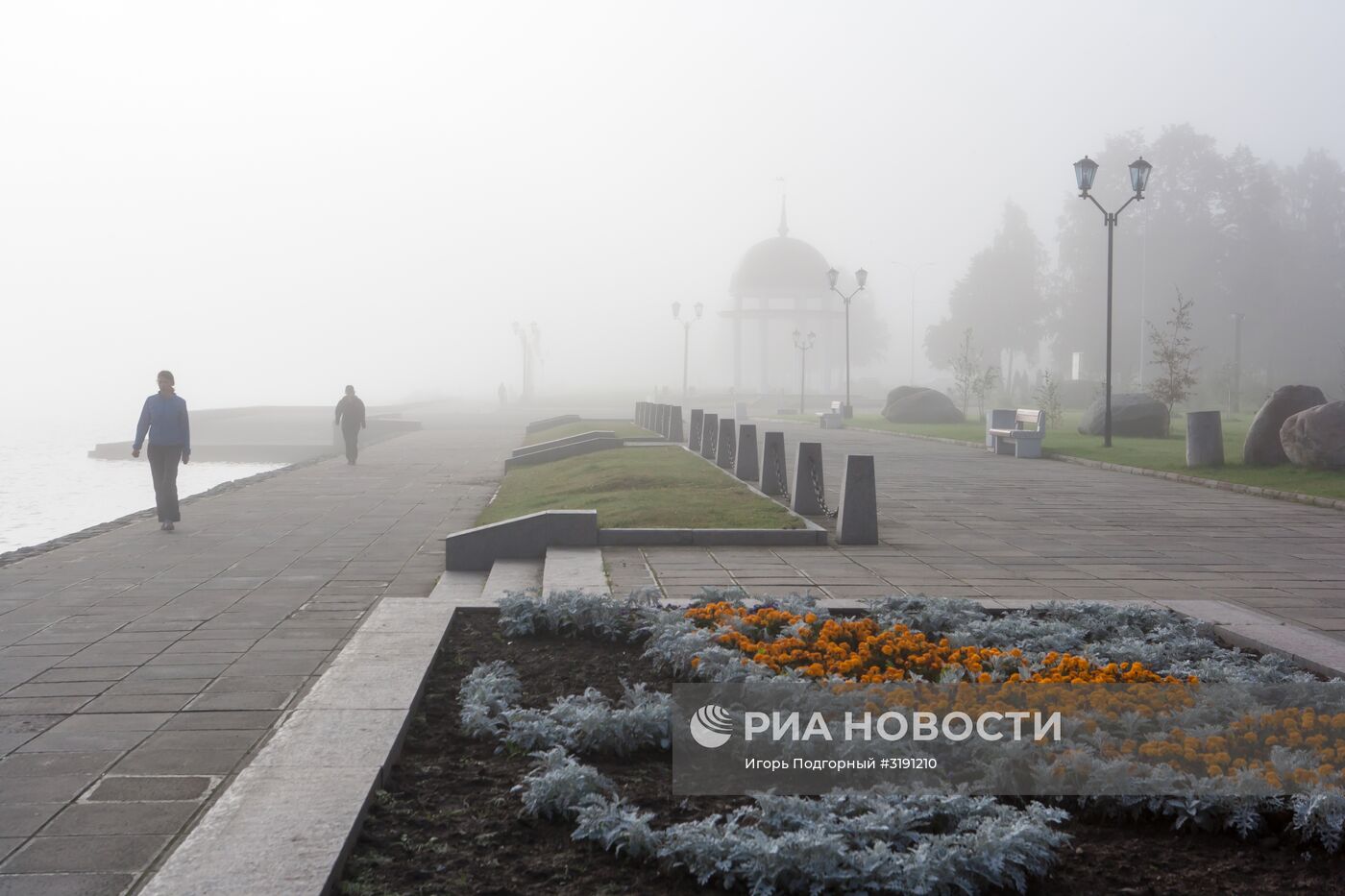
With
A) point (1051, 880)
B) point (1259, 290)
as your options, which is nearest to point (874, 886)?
point (1051, 880)

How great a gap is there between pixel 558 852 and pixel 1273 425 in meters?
16.0

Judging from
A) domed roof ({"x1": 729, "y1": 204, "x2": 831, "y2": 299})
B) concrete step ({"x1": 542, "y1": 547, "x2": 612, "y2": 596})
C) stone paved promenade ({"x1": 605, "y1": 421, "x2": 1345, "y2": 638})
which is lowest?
stone paved promenade ({"x1": 605, "y1": 421, "x2": 1345, "y2": 638})

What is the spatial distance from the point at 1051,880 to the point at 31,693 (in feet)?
14.2

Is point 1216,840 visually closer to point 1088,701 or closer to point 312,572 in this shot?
point 1088,701

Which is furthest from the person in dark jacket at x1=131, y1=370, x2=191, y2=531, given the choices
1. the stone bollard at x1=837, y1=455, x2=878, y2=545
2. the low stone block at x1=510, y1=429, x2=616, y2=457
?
the low stone block at x1=510, y1=429, x2=616, y2=457

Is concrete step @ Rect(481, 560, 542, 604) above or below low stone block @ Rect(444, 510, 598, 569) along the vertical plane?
below

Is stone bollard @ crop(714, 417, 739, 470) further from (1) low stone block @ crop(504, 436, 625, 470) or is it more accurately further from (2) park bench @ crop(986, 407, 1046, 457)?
(2) park bench @ crop(986, 407, 1046, 457)

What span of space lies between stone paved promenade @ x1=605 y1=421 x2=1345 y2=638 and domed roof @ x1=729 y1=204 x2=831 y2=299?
275 ft

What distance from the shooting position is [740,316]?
92.6 meters

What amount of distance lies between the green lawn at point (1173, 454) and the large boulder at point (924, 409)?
220cm

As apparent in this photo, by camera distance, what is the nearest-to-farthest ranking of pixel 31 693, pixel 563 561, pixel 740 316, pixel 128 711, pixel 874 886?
pixel 874 886
pixel 128 711
pixel 31 693
pixel 563 561
pixel 740 316

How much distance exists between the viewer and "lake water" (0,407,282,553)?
21.2 meters

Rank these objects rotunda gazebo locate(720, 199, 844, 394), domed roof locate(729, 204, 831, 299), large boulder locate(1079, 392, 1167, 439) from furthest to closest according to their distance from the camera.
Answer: domed roof locate(729, 204, 831, 299)
rotunda gazebo locate(720, 199, 844, 394)
large boulder locate(1079, 392, 1167, 439)

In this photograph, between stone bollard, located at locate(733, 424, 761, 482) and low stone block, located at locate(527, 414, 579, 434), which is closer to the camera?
stone bollard, located at locate(733, 424, 761, 482)
